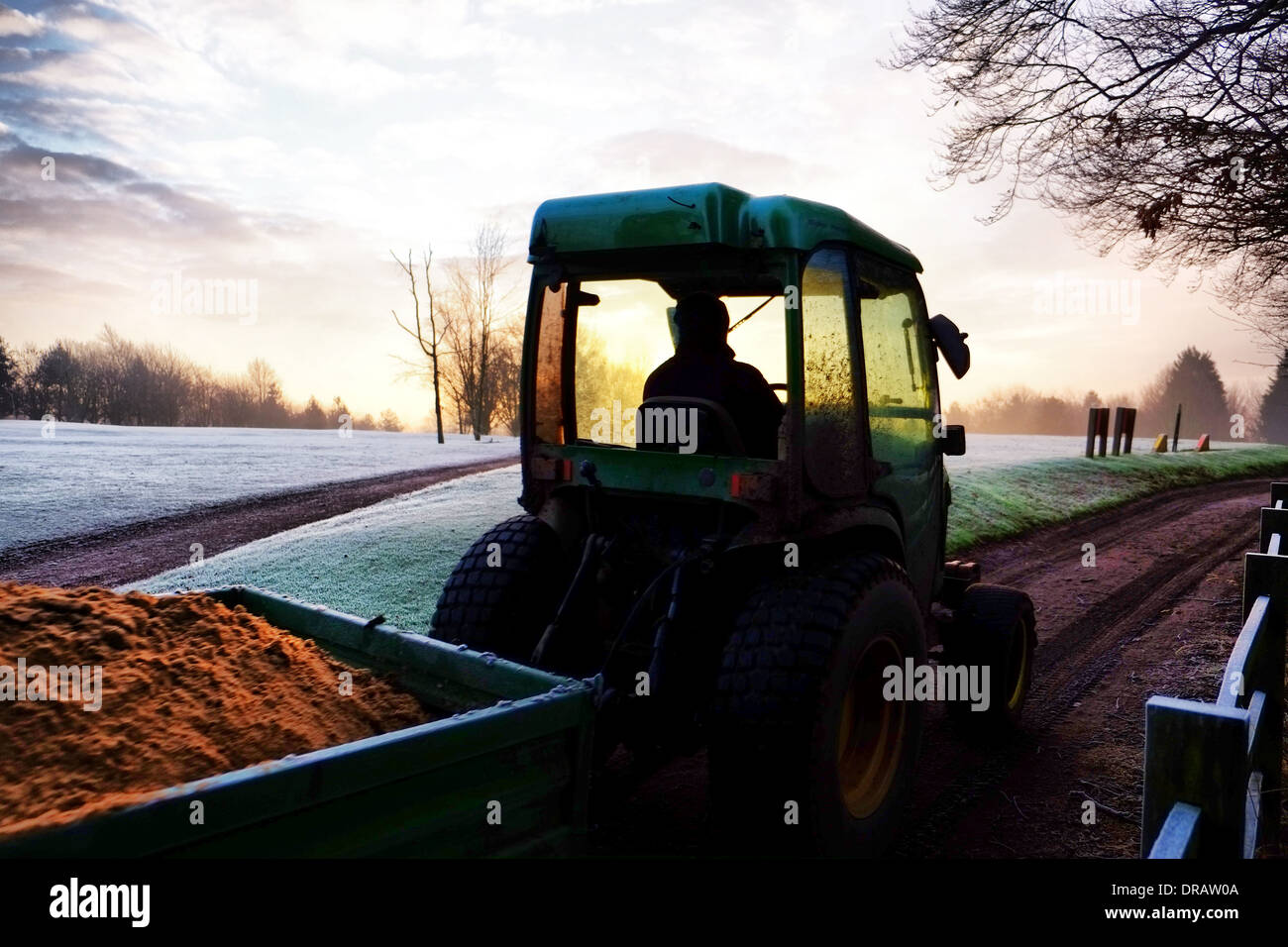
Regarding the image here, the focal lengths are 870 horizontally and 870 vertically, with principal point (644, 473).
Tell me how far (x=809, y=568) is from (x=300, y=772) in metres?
2.21

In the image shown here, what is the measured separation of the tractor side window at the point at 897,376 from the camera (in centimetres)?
411

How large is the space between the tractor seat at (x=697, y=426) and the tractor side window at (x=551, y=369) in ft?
2.33

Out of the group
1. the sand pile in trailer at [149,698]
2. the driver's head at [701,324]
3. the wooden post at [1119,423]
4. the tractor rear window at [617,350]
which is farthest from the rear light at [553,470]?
the wooden post at [1119,423]

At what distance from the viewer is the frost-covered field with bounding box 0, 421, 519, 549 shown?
14.6 m

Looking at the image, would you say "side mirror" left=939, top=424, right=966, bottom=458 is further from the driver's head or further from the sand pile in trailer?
the sand pile in trailer

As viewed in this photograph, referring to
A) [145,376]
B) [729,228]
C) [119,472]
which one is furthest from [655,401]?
[145,376]

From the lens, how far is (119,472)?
749 inches

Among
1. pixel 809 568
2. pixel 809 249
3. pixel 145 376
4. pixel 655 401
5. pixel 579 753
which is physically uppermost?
pixel 145 376

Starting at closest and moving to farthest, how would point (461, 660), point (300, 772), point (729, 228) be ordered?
1. point (300, 772)
2. point (461, 660)
3. point (729, 228)

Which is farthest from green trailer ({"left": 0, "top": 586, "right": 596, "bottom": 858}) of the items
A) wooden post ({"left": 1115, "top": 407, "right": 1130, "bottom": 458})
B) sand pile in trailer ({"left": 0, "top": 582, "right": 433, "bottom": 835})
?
wooden post ({"left": 1115, "top": 407, "right": 1130, "bottom": 458})

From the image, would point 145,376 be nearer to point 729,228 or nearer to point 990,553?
point 990,553

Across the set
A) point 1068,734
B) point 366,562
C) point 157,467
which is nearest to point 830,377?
point 1068,734

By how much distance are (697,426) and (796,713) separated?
1.32 metres

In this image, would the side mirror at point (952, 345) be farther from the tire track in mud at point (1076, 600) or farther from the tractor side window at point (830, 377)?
the tire track in mud at point (1076, 600)
